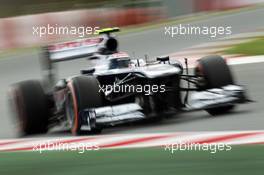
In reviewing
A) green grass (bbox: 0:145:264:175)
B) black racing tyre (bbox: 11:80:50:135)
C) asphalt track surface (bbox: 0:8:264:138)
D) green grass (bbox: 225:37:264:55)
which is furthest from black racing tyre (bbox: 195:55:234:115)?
→ green grass (bbox: 225:37:264:55)

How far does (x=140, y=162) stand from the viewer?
210 inches

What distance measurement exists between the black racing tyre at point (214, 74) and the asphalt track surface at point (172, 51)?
0.35 m

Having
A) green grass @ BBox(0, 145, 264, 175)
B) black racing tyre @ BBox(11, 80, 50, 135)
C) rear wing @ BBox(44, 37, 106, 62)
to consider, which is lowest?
black racing tyre @ BBox(11, 80, 50, 135)

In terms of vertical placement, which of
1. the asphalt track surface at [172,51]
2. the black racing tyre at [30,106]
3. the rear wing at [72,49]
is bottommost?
the asphalt track surface at [172,51]

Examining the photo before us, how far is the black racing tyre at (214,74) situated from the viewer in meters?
8.80

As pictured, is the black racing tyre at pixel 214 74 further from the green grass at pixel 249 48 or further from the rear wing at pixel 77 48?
the green grass at pixel 249 48

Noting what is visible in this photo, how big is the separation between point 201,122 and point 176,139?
1.79 m

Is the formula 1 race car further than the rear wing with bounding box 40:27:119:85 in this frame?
No

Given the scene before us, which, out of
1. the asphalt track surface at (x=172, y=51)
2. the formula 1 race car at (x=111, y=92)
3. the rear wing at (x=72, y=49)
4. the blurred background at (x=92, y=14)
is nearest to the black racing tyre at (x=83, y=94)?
the formula 1 race car at (x=111, y=92)

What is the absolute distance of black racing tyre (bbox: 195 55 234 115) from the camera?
880 cm

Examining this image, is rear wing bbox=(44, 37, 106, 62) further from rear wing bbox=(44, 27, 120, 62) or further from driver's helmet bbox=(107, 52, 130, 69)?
driver's helmet bbox=(107, 52, 130, 69)

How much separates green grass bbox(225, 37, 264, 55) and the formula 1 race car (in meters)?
5.99

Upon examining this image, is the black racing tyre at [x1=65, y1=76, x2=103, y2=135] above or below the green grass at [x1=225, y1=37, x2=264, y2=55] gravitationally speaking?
above

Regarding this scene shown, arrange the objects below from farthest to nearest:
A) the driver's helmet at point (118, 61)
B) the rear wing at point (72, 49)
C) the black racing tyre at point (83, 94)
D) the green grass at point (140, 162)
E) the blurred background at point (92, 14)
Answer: the blurred background at point (92, 14)
the rear wing at point (72, 49)
the driver's helmet at point (118, 61)
the black racing tyre at point (83, 94)
the green grass at point (140, 162)
